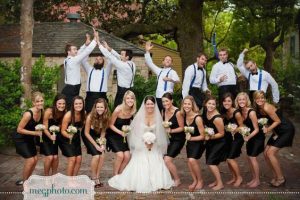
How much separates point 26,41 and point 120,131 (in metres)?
5.03

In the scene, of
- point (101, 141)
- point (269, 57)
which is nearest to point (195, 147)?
point (101, 141)

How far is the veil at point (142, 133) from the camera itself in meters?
8.23

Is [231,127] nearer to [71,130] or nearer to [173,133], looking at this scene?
[173,133]

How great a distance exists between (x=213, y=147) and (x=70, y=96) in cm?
427

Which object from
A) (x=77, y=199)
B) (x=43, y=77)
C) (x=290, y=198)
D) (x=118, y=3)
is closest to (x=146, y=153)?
(x=77, y=199)

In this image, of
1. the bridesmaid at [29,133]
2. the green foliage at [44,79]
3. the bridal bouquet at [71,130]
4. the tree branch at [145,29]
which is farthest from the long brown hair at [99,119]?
the tree branch at [145,29]

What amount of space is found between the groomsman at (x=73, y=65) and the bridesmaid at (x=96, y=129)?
2489 millimetres

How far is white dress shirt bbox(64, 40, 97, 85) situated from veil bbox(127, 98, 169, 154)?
259cm

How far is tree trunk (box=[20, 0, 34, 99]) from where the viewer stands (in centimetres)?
1160

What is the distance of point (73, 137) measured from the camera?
796cm

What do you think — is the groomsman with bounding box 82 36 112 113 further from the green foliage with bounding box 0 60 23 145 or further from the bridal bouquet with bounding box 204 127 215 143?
the bridal bouquet with bounding box 204 127 215 143

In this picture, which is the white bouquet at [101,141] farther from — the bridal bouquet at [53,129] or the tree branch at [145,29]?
the tree branch at [145,29]

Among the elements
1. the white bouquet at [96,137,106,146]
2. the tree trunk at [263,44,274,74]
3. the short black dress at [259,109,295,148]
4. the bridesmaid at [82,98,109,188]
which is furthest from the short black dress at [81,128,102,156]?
the tree trunk at [263,44,274,74]

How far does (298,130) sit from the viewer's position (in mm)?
15422
